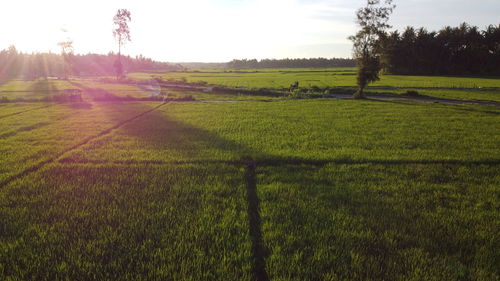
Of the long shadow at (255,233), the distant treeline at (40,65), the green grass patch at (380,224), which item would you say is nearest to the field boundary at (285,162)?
the green grass patch at (380,224)

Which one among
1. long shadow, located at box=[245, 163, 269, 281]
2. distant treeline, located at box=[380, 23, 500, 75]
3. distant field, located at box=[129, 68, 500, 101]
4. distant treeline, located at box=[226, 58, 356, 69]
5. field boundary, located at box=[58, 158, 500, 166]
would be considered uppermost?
distant treeline, located at box=[226, 58, 356, 69]

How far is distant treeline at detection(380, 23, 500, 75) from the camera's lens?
58031 mm

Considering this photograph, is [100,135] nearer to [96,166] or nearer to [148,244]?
[96,166]

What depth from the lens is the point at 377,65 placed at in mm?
22641

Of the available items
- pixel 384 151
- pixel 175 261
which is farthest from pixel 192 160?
pixel 384 151

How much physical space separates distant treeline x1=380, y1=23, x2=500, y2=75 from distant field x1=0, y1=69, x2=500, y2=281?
62.5 metres

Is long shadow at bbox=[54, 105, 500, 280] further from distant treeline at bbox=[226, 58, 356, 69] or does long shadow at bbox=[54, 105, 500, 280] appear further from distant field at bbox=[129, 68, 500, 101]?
distant treeline at bbox=[226, 58, 356, 69]

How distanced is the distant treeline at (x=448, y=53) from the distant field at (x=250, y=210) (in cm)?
6252

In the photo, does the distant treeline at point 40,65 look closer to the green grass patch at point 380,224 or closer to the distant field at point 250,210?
the distant field at point 250,210

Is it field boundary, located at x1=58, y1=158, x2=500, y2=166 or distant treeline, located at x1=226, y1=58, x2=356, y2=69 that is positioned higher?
distant treeline, located at x1=226, y1=58, x2=356, y2=69

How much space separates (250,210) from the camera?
3.81 metres

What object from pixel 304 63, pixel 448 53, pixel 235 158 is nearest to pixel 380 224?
pixel 235 158

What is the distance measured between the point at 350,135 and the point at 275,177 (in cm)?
505

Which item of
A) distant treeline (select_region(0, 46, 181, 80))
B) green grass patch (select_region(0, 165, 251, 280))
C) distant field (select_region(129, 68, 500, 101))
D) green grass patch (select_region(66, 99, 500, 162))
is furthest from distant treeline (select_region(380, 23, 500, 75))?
distant treeline (select_region(0, 46, 181, 80))
